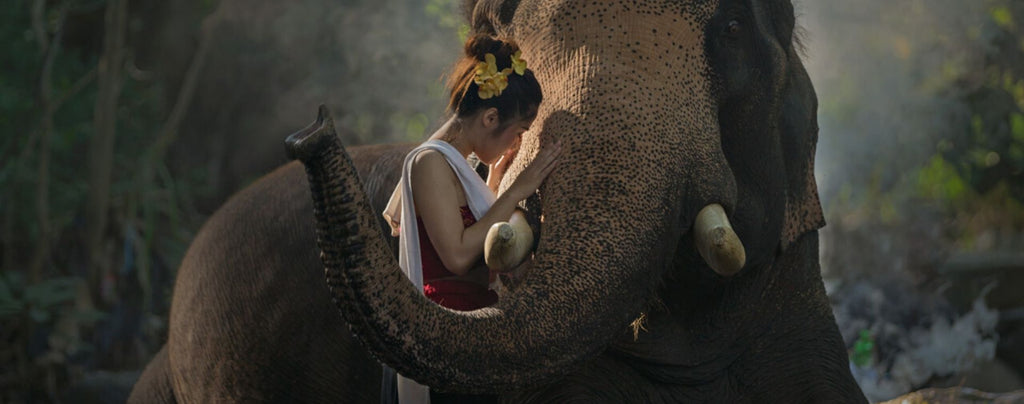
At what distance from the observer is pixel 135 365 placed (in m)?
7.98

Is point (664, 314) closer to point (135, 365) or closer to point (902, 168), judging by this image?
point (135, 365)

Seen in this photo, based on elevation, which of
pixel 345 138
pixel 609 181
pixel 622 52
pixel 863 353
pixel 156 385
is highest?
pixel 622 52

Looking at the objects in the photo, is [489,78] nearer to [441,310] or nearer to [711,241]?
[711,241]

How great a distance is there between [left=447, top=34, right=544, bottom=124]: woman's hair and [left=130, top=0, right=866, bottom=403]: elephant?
5 cm

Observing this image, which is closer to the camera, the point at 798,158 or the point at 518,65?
the point at 518,65

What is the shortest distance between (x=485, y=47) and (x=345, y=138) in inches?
285

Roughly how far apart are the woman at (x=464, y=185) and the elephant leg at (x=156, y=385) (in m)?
1.78

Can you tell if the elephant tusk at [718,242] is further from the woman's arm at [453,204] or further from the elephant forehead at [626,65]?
the woman's arm at [453,204]

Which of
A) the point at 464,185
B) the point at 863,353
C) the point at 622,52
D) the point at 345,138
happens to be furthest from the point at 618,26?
the point at 345,138

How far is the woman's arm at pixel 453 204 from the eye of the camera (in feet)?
8.02

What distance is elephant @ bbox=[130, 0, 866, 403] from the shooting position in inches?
80.9

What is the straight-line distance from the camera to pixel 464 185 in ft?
8.38

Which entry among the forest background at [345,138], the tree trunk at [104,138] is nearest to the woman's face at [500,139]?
the forest background at [345,138]

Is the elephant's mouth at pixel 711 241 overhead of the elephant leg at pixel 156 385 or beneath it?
overhead
